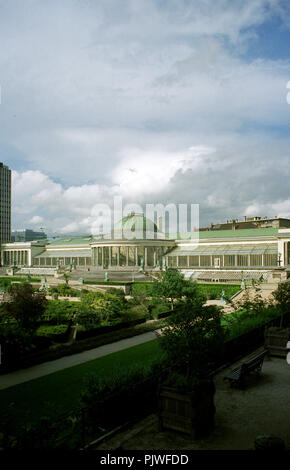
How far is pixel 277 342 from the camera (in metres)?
18.8

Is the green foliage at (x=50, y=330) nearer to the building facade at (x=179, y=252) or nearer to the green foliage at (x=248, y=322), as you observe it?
the green foliage at (x=248, y=322)

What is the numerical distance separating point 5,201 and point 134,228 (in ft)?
250

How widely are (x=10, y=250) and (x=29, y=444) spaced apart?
340ft

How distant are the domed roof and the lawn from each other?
59.9 m

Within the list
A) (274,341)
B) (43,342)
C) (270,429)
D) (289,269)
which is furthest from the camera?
(289,269)

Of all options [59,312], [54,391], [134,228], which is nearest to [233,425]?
[54,391]

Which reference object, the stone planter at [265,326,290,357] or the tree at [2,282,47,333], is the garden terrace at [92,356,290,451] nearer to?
the stone planter at [265,326,290,357]

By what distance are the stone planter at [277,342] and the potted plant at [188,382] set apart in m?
7.72

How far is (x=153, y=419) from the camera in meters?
11.0

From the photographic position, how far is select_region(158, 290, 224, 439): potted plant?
980 cm

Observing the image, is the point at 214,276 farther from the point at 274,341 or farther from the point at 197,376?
the point at 197,376

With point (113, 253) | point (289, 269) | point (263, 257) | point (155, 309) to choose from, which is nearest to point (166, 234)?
point (113, 253)

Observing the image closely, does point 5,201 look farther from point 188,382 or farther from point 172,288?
point 188,382

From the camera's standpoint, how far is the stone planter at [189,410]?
9.71 metres
